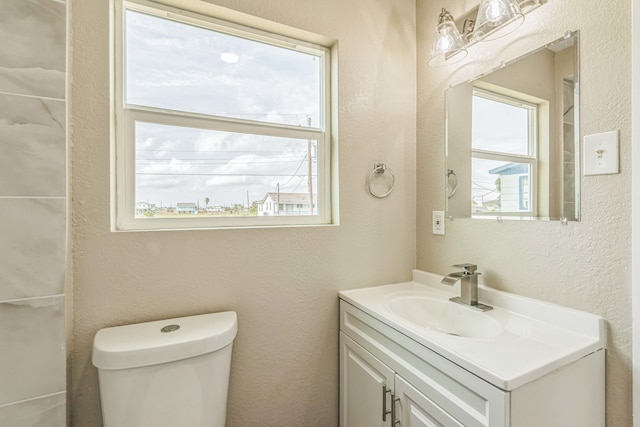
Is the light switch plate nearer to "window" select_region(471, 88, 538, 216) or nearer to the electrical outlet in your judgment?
"window" select_region(471, 88, 538, 216)

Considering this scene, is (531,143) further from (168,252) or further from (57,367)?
(57,367)

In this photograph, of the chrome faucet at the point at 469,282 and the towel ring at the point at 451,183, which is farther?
the towel ring at the point at 451,183

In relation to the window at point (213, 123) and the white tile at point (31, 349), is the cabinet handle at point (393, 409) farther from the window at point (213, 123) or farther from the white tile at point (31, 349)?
the white tile at point (31, 349)

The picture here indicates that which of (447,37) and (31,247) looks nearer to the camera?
(31,247)

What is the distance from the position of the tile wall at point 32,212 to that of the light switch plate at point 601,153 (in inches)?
62.8

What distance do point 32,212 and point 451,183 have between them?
1555 mm

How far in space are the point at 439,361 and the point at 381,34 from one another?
4.92ft

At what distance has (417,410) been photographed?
92 cm

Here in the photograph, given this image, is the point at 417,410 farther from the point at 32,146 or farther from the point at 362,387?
the point at 32,146

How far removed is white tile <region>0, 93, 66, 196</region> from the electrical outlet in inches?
58.1

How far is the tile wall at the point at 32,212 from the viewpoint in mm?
778

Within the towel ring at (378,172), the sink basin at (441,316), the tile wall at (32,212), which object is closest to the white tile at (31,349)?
the tile wall at (32,212)

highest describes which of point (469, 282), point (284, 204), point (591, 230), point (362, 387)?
point (284, 204)

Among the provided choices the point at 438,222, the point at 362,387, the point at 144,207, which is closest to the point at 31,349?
the point at 144,207
